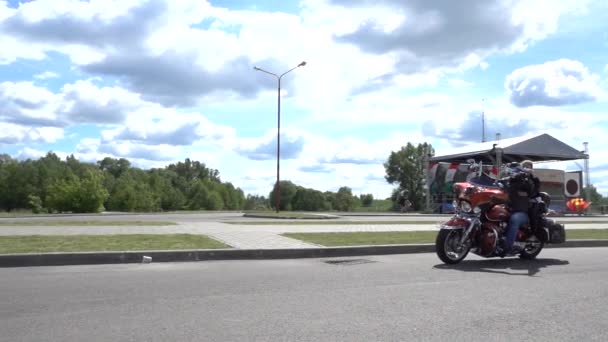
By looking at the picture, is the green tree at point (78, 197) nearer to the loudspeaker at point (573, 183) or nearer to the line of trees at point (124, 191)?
the line of trees at point (124, 191)

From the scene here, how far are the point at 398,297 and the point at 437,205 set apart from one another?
48.5 meters

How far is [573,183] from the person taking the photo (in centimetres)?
5556

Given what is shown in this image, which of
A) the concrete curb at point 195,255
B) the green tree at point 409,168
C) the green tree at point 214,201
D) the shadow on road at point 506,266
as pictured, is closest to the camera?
the shadow on road at point 506,266

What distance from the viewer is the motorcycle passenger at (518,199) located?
1040 centimetres

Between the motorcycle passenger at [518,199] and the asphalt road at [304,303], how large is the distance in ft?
2.47

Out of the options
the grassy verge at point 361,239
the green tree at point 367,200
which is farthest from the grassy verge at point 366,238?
the green tree at point 367,200

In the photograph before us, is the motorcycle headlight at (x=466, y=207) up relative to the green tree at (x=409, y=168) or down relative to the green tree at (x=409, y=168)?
down

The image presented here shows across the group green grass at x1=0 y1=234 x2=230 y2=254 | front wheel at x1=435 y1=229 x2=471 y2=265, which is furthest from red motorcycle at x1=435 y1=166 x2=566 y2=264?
green grass at x1=0 y1=234 x2=230 y2=254

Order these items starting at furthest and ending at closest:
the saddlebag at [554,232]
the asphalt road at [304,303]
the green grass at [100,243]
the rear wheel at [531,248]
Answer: the saddlebag at [554,232]
the rear wheel at [531,248]
the green grass at [100,243]
the asphalt road at [304,303]

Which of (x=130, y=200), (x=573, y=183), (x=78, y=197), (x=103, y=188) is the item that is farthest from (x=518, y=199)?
(x=130, y=200)

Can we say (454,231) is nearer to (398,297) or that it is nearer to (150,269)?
(398,297)

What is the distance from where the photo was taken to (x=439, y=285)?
7.64 metres

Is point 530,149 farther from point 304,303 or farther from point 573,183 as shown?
point 304,303

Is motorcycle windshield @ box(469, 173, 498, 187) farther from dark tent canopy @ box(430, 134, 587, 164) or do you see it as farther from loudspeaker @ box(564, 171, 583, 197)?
loudspeaker @ box(564, 171, 583, 197)
